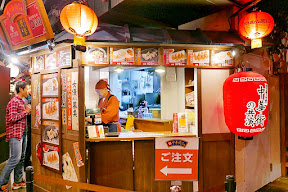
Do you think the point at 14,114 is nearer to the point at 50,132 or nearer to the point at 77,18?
the point at 50,132

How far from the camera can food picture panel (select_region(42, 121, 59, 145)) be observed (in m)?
5.90

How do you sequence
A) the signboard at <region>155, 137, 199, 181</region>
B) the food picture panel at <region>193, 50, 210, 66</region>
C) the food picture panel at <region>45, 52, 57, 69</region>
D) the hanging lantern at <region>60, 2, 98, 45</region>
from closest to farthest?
the hanging lantern at <region>60, 2, 98, 45</region>
the signboard at <region>155, 137, 199, 181</region>
the food picture panel at <region>193, 50, 210, 66</region>
the food picture panel at <region>45, 52, 57, 69</region>

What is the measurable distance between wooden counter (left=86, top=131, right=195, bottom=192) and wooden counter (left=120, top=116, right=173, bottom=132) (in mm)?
2835

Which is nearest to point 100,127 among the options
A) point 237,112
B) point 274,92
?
point 237,112

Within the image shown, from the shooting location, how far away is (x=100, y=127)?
5668 mm

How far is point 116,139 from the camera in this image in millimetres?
5551

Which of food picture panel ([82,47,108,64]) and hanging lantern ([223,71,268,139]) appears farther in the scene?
food picture panel ([82,47,108,64])

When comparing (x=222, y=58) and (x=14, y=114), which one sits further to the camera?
(x=14, y=114)

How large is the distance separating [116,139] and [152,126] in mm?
3992

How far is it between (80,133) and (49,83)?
1.88 m

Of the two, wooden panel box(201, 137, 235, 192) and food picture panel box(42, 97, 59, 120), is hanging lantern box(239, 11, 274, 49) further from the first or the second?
food picture panel box(42, 97, 59, 120)

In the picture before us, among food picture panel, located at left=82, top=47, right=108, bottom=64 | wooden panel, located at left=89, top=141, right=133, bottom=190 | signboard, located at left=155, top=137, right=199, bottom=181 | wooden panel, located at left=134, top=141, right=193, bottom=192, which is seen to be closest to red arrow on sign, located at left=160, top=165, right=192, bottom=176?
signboard, located at left=155, top=137, right=199, bottom=181

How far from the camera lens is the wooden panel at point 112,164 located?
5.57 m

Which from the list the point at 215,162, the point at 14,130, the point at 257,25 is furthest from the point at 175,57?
the point at 14,130
